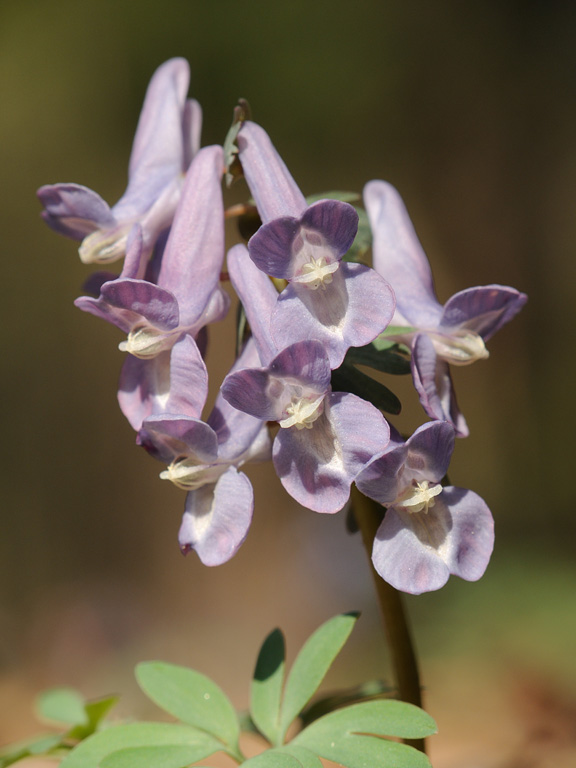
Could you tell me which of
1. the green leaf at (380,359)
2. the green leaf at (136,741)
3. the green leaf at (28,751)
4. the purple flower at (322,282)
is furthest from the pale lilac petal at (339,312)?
the green leaf at (28,751)

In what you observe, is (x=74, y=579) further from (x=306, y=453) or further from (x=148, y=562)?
(x=306, y=453)

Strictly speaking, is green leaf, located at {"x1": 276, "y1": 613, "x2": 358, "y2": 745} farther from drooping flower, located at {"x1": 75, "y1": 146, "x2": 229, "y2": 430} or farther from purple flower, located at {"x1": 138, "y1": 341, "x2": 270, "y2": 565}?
drooping flower, located at {"x1": 75, "y1": 146, "x2": 229, "y2": 430}

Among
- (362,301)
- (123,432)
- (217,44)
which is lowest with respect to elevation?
(123,432)

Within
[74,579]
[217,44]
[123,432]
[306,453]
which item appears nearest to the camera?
[306,453]

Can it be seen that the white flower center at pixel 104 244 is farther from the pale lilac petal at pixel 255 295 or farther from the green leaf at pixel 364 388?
the green leaf at pixel 364 388

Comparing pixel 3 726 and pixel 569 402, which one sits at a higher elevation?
pixel 569 402

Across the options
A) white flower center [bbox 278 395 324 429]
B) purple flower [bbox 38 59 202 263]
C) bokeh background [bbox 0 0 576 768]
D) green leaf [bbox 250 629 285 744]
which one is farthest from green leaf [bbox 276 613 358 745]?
bokeh background [bbox 0 0 576 768]

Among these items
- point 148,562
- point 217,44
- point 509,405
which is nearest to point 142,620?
point 148,562
